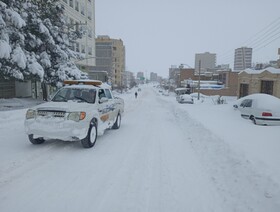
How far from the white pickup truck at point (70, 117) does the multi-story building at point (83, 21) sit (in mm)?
25126

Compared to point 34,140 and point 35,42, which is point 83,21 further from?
point 34,140

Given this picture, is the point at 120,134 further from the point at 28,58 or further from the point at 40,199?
the point at 28,58

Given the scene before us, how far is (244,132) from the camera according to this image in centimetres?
999

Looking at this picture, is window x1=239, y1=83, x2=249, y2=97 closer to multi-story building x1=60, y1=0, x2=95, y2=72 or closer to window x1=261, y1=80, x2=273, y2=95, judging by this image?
window x1=261, y1=80, x2=273, y2=95

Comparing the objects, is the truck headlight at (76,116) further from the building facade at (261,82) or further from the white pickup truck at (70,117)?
the building facade at (261,82)

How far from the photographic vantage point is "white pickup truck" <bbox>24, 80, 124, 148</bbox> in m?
7.05

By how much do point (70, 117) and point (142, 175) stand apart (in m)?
2.89

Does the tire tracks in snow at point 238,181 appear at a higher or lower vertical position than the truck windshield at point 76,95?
A: lower

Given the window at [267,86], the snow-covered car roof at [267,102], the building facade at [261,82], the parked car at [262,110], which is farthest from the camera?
the window at [267,86]

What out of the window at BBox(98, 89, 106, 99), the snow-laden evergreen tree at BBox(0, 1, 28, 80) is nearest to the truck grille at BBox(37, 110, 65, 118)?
the window at BBox(98, 89, 106, 99)

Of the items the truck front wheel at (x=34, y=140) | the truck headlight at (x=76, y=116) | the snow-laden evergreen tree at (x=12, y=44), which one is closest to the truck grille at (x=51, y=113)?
the truck headlight at (x=76, y=116)

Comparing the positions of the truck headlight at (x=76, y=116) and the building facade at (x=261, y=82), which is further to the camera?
the building facade at (x=261, y=82)

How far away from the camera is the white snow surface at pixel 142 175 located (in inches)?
167

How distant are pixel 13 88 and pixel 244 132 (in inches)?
916
